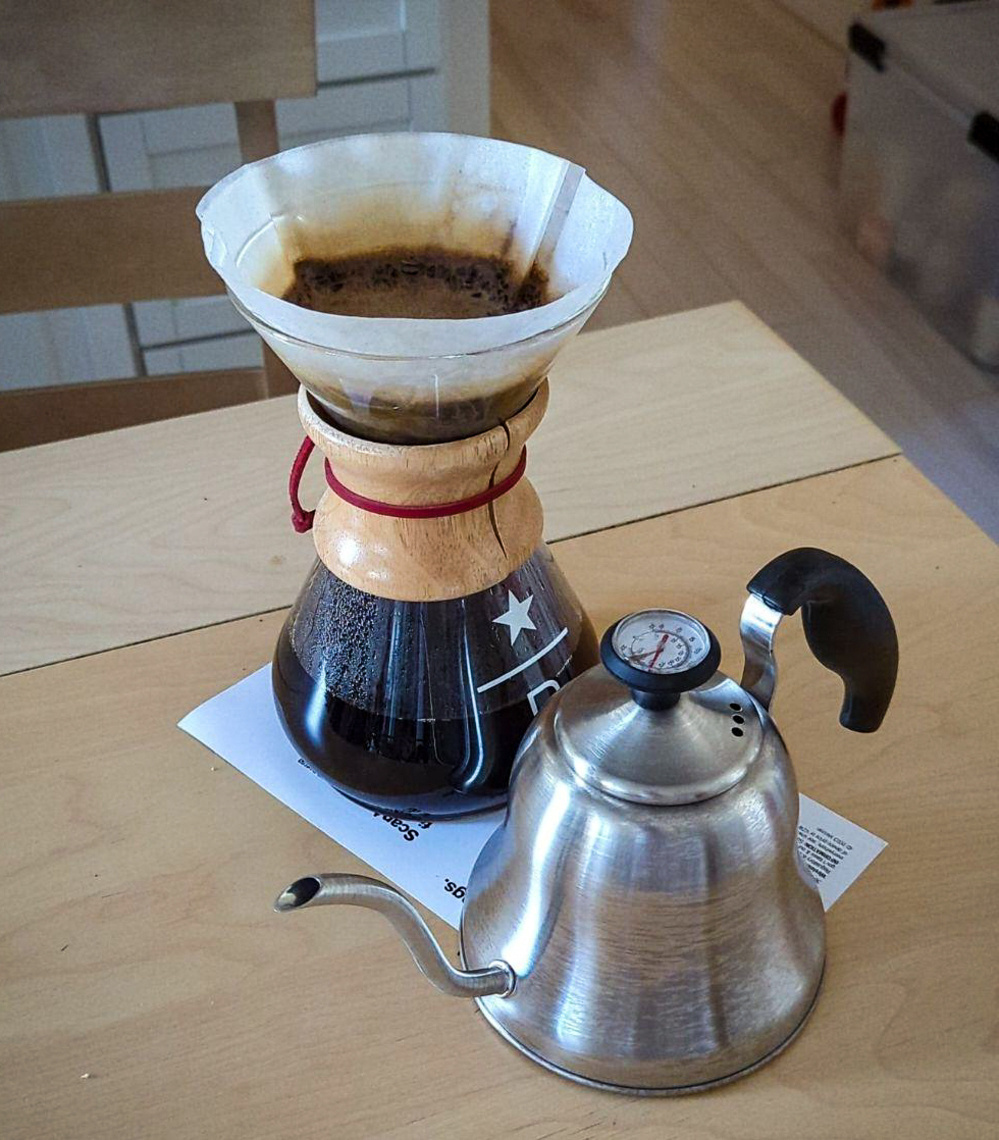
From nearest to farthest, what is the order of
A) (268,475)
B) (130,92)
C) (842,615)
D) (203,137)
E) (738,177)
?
(842,615) → (268,475) → (130,92) → (203,137) → (738,177)

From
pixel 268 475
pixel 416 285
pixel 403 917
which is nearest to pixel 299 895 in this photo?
pixel 403 917

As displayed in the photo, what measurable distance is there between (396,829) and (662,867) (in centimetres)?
19

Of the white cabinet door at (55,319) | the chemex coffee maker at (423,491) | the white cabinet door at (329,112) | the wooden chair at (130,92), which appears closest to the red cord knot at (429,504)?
the chemex coffee maker at (423,491)

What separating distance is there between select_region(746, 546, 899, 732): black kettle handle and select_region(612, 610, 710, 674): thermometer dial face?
0.15ft

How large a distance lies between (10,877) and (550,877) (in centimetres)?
27

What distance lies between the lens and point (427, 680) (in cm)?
57

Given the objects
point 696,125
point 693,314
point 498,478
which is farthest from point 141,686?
point 696,125

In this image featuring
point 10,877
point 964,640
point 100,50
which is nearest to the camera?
point 10,877

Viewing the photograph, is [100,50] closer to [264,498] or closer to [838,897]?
[264,498]

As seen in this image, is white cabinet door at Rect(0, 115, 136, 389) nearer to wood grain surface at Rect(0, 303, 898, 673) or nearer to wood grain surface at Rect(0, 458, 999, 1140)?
wood grain surface at Rect(0, 303, 898, 673)

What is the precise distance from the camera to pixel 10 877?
60 cm

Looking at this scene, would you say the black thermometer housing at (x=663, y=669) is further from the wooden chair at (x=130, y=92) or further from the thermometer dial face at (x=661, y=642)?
the wooden chair at (x=130, y=92)

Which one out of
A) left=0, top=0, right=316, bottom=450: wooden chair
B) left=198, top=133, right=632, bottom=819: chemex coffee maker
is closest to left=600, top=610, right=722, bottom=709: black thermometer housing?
left=198, top=133, right=632, bottom=819: chemex coffee maker

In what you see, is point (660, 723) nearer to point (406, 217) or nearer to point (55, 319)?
point (406, 217)
